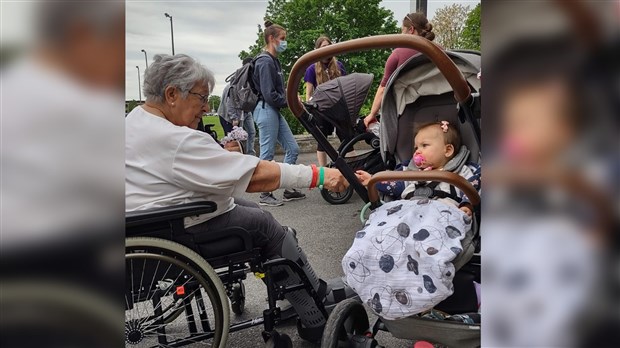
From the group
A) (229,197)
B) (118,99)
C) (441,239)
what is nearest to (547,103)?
(118,99)

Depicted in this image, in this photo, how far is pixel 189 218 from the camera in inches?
76.3

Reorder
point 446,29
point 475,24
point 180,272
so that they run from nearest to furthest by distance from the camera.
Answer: point 475,24 < point 180,272 < point 446,29

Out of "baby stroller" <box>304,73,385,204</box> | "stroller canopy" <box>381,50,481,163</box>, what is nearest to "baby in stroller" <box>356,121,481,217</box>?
"stroller canopy" <box>381,50,481,163</box>

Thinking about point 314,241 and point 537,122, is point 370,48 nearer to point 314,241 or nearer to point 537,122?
point 537,122

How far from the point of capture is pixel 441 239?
62.3 inches

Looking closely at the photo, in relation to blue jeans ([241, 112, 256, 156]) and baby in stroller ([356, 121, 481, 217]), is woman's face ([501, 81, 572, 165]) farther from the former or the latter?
blue jeans ([241, 112, 256, 156])

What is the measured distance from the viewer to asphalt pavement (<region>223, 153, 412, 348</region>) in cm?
261

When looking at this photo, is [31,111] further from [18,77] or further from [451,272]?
[451,272]

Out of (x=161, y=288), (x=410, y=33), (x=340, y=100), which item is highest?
(x=410, y=33)

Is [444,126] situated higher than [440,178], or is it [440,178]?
[444,126]

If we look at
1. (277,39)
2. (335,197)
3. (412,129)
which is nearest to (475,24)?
(412,129)

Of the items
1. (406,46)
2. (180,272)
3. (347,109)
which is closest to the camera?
(406,46)

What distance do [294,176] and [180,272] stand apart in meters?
0.65

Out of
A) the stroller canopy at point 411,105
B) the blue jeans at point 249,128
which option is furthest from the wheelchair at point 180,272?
the blue jeans at point 249,128
